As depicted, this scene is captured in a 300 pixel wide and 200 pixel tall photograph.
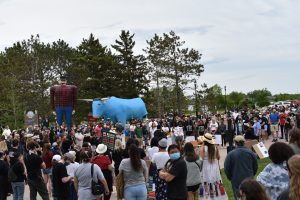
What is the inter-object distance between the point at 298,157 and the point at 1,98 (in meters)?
51.3

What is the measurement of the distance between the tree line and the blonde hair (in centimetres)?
4702

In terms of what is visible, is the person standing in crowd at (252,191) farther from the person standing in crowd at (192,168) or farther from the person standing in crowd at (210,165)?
the person standing in crowd at (210,165)

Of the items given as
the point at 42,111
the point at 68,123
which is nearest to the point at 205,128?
the point at 68,123

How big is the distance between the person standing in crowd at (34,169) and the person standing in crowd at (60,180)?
0.94m

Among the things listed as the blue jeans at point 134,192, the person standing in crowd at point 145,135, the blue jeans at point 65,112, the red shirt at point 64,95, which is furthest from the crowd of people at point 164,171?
the person standing in crowd at point 145,135

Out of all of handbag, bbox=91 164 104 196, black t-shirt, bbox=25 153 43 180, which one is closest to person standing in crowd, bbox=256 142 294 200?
handbag, bbox=91 164 104 196

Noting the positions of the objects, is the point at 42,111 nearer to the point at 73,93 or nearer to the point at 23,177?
the point at 73,93

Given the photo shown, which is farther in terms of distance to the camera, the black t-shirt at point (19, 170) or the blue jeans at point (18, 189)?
the blue jeans at point (18, 189)

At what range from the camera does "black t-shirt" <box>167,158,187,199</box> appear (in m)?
7.76

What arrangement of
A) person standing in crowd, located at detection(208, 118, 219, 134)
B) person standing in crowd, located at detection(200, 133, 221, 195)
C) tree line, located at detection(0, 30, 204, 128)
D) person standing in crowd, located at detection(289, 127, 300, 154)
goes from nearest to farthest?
1. person standing in crowd, located at detection(289, 127, 300, 154)
2. person standing in crowd, located at detection(200, 133, 221, 195)
3. person standing in crowd, located at detection(208, 118, 219, 134)
4. tree line, located at detection(0, 30, 204, 128)

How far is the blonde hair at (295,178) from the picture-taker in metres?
4.64

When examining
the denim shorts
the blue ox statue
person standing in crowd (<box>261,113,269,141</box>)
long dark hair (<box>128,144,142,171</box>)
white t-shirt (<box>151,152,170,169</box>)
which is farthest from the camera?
the blue ox statue

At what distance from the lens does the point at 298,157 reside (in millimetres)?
4812

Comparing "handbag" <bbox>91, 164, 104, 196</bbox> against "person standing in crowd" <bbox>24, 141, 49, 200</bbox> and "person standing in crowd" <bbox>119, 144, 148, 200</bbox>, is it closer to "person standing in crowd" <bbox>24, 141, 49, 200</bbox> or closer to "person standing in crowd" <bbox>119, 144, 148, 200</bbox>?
"person standing in crowd" <bbox>119, 144, 148, 200</bbox>
